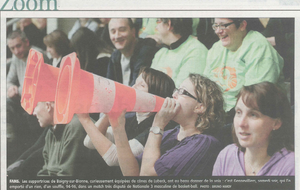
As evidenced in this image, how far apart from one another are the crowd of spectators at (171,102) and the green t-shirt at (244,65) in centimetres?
1

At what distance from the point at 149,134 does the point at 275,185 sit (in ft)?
5.46

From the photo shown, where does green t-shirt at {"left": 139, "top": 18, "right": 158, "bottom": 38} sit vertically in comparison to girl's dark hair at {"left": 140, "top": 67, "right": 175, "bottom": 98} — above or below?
above

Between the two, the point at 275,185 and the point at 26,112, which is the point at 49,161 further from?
the point at 275,185

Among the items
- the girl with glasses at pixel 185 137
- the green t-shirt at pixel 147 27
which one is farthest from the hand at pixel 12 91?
the green t-shirt at pixel 147 27

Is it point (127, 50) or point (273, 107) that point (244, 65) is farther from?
point (127, 50)

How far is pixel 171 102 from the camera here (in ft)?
11.7

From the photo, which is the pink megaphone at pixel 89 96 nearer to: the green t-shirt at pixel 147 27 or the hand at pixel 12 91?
the green t-shirt at pixel 147 27

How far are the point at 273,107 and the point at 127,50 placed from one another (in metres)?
1.89

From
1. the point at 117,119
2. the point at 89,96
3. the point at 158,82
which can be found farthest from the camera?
the point at 158,82

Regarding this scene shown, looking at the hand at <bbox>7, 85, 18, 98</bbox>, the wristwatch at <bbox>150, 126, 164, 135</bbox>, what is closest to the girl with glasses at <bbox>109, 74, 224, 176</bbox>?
the wristwatch at <bbox>150, 126, 164, 135</bbox>

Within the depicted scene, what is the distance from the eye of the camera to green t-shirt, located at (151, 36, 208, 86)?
3621 mm

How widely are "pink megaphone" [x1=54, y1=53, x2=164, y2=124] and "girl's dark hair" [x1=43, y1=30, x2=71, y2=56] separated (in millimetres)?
556

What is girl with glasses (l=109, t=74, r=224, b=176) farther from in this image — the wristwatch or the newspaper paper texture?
the newspaper paper texture
